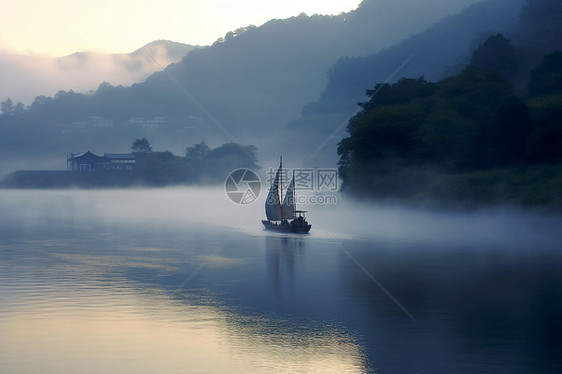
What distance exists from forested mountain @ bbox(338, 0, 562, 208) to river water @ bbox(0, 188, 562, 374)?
1195 cm

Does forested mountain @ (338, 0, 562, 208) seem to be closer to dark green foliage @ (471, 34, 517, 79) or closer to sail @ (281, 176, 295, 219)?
dark green foliage @ (471, 34, 517, 79)

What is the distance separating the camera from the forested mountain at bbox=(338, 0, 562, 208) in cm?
9994

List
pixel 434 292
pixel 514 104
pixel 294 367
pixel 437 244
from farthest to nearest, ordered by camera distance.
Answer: pixel 514 104 → pixel 437 244 → pixel 434 292 → pixel 294 367

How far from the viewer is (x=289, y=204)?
94.1 m

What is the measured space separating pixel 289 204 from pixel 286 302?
48733mm

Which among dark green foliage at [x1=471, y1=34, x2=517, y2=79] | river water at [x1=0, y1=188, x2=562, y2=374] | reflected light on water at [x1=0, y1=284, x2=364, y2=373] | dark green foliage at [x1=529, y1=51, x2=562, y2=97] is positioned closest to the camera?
reflected light on water at [x1=0, y1=284, x2=364, y2=373]

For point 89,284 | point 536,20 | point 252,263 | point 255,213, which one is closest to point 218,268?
point 252,263

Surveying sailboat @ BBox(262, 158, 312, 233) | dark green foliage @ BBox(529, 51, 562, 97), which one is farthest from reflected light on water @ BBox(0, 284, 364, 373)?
dark green foliage @ BBox(529, 51, 562, 97)

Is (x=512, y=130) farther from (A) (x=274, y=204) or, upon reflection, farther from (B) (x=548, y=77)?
(A) (x=274, y=204)

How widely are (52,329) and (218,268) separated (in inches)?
944

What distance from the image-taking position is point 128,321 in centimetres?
3900

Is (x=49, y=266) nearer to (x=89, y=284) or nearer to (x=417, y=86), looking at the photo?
(x=89, y=284)

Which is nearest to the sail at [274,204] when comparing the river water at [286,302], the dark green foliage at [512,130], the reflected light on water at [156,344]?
the river water at [286,302]

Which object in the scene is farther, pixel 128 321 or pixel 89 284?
pixel 89 284
